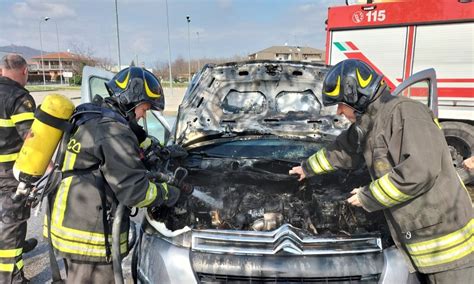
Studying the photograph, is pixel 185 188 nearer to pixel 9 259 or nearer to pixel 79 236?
pixel 79 236

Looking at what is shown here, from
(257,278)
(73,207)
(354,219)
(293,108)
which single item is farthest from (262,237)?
(293,108)

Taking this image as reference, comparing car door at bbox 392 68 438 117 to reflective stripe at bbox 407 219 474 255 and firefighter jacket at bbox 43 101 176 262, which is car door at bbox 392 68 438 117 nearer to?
reflective stripe at bbox 407 219 474 255

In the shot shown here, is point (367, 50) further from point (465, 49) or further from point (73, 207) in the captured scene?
point (73, 207)

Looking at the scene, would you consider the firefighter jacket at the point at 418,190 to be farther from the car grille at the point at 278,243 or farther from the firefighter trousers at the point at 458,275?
the car grille at the point at 278,243

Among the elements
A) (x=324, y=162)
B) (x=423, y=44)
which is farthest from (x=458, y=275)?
(x=423, y=44)

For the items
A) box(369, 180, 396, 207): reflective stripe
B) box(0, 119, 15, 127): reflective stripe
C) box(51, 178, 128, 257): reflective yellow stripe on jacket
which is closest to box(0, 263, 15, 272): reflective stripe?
box(0, 119, 15, 127): reflective stripe

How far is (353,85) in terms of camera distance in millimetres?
2043

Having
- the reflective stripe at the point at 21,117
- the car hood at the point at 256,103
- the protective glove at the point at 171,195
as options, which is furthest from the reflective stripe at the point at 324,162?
the reflective stripe at the point at 21,117

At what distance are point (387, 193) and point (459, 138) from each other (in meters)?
4.47

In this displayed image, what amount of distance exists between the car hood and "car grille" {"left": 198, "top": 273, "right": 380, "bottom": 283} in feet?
5.53

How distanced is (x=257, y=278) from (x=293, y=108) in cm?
221

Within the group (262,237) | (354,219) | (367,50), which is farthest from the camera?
(367,50)

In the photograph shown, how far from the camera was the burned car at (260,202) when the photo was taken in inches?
75.4

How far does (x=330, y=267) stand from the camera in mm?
1889
